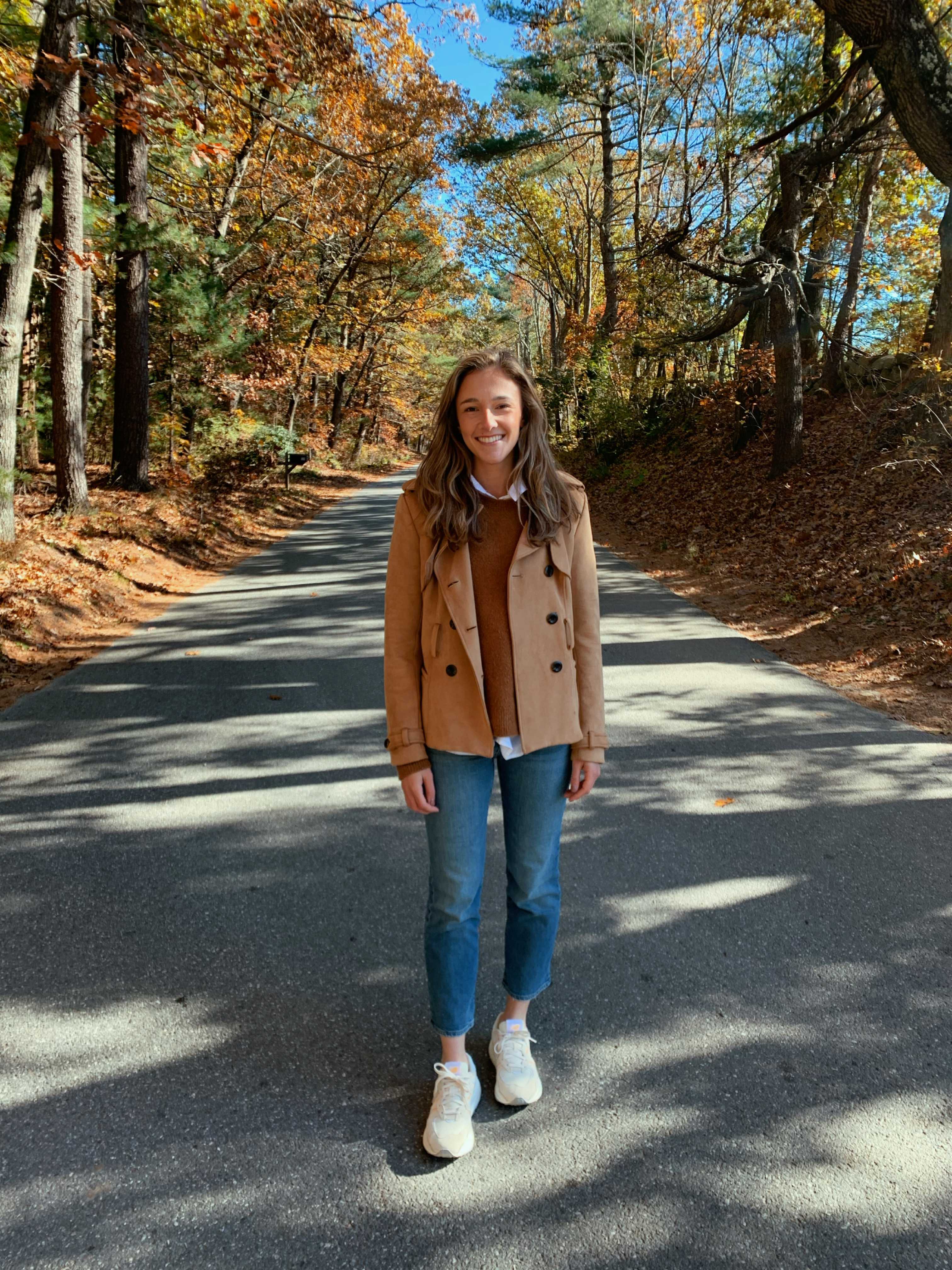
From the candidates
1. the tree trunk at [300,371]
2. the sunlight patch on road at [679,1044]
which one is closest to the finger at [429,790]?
the sunlight patch on road at [679,1044]

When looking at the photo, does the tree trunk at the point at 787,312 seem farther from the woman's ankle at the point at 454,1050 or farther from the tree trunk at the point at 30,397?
the tree trunk at the point at 30,397

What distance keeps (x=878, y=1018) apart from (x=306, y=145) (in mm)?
21720

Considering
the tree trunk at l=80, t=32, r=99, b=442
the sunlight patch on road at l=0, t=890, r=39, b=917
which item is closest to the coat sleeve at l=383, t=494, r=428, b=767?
the sunlight patch on road at l=0, t=890, r=39, b=917

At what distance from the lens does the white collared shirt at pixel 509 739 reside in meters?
2.10

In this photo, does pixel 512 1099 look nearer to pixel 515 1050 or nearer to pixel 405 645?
pixel 515 1050

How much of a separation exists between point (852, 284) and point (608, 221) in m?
8.47

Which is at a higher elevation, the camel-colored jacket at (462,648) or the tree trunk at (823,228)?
the tree trunk at (823,228)

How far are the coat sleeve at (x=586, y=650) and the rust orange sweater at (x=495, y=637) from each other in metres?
0.22

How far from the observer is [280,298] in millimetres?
21391

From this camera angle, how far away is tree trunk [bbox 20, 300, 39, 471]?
1423cm

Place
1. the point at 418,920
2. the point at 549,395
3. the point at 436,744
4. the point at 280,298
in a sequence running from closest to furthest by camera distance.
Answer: the point at 436,744 → the point at 418,920 → the point at 280,298 → the point at 549,395

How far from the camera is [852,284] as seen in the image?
15312mm

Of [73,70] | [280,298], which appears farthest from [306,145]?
[73,70]

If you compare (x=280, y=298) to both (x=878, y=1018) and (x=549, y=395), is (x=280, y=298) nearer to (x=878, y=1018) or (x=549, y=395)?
(x=549, y=395)
